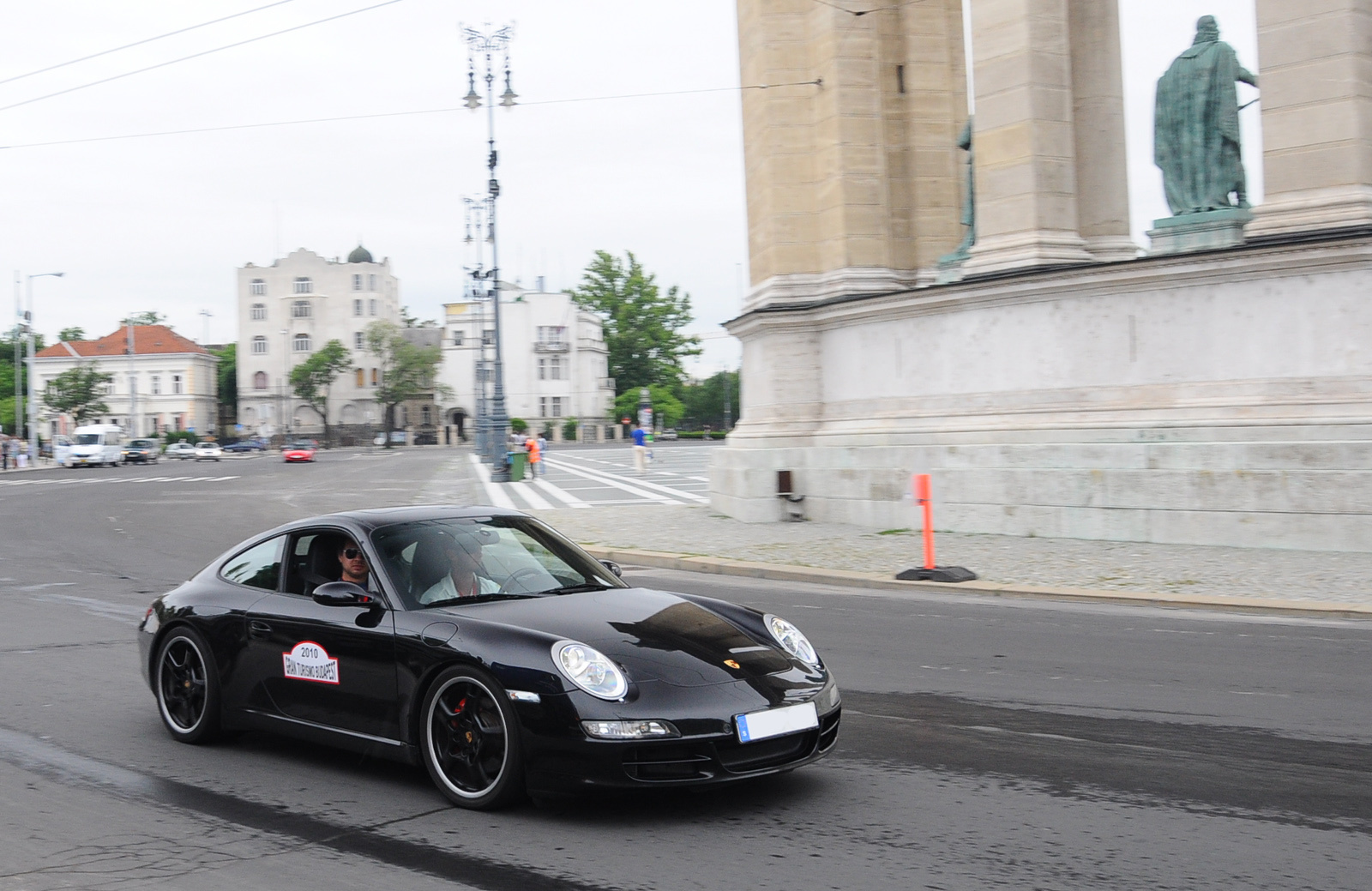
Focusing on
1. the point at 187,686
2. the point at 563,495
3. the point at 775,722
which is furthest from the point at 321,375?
the point at 775,722

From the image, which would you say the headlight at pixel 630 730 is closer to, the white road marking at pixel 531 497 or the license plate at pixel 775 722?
the license plate at pixel 775 722

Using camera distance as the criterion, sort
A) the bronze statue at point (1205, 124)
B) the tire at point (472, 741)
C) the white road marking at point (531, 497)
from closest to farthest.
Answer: the tire at point (472, 741)
the bronze statue at point (1205, 124)
the white road marking at point (531, 497)

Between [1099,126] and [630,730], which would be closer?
[630,730]

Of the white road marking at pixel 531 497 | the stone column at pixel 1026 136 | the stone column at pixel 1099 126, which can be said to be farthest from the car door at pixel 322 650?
the white road marking at pixel 531 497

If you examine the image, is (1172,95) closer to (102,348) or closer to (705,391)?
(102,348)

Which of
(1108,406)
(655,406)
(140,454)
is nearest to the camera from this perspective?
(1108,406)

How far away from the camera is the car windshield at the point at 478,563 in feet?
18.3

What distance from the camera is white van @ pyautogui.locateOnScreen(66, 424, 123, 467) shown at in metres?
71.6

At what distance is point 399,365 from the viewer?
116625mm

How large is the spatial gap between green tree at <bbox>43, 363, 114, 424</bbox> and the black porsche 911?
9665cm

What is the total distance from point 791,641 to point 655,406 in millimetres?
119343

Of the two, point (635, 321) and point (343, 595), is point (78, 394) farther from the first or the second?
point (343, 595)

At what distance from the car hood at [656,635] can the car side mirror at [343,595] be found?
0.43m

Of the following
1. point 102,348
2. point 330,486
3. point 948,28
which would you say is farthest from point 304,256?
point 948,28
